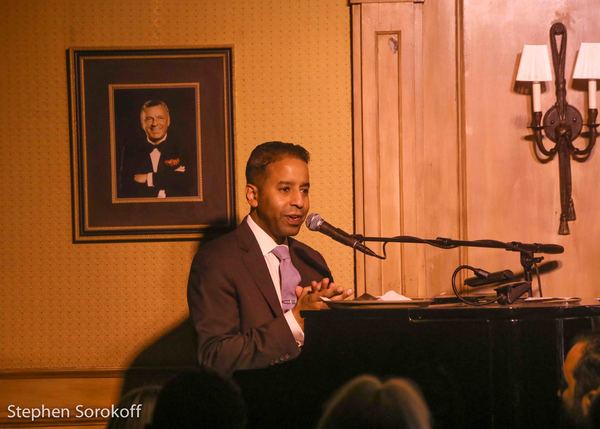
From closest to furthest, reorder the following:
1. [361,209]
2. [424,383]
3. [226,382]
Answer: [424,383] → [226,382] → [361,209]

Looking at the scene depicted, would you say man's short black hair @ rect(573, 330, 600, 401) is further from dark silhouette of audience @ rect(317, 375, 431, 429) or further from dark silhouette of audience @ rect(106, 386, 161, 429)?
dark silhouette of audience @ rect(106, 386, 161, 429)

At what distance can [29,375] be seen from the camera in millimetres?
3984

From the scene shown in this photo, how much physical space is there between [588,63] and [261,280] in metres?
2.02

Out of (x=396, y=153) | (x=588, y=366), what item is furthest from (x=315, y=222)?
(x=396, y=153)

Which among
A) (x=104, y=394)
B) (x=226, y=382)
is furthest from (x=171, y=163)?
(x=226, y=382)

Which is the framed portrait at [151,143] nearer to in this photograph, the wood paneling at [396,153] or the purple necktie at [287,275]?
the wood paneling at [396,153]

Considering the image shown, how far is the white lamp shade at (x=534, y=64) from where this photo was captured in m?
3.89

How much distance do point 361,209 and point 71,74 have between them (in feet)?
5.12

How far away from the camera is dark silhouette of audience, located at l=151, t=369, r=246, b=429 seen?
2.55 metres

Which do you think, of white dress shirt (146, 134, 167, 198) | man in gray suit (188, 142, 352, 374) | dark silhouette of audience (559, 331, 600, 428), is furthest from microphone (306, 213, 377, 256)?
white dress shirt (146, 134, 167, 198)

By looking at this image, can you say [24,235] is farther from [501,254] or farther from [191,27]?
[501,254]

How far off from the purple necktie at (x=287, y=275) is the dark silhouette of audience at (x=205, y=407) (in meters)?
0.52

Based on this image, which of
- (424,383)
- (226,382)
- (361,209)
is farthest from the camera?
(361,209)

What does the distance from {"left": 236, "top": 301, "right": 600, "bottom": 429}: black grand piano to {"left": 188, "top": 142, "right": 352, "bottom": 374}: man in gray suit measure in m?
0.15
